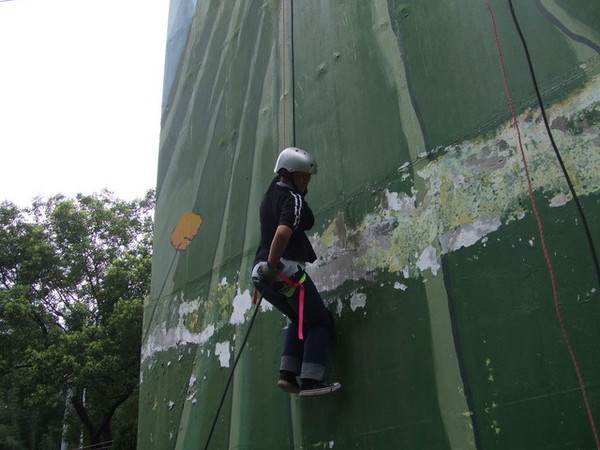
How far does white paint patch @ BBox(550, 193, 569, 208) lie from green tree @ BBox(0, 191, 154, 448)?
12817 mm

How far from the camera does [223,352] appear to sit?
4.37m

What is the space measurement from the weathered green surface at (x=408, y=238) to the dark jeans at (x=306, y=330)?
8.3 inches

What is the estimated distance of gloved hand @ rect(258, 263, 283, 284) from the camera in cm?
313

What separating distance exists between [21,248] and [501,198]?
17.4 metres

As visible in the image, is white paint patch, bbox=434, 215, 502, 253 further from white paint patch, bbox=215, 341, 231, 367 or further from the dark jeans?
white paint patch, bbox=215, 341, 231, 367

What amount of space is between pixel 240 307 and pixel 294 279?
125 centimetres

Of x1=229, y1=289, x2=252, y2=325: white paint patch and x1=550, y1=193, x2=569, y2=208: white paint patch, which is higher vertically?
x1=229, y1=289, x2=252, y2=325: white paint patch

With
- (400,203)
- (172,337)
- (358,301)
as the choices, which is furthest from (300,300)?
(172,337)

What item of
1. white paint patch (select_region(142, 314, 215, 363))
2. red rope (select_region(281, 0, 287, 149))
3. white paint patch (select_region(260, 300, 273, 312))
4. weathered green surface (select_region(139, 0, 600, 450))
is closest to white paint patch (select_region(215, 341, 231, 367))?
weathered green surface (select_region(139, 0, 600, 450))

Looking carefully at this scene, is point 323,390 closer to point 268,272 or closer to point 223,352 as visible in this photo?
point 268,272

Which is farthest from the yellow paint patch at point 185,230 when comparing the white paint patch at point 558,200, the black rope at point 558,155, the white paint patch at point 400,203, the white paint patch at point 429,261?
the white paint patch at point 558,200

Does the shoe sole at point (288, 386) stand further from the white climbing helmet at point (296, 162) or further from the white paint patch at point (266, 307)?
the white climbing helmet at point (296, 162)

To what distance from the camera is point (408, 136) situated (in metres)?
3.41

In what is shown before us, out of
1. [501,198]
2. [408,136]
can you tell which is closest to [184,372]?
[408,136]
